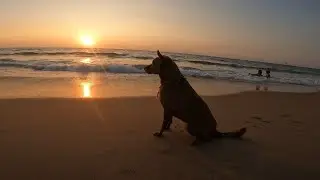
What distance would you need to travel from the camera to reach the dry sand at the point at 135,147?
3.96 m

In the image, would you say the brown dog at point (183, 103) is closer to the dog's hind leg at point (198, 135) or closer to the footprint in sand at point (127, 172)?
the dog's hind leg at point (198, 135)

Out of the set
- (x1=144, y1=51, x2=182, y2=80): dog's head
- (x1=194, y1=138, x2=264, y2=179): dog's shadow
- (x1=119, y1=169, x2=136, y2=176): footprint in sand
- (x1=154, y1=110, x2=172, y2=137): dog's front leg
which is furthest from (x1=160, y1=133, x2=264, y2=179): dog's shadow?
(x1=144, y1=51, x2=182, y2=80): dog's head

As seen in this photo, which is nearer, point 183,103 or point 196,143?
point 196,143

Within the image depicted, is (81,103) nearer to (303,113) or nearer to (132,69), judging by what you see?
(303,113)

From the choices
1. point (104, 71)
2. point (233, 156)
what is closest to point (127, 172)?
point (233, 156)

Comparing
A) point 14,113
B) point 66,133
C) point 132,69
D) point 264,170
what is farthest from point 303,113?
point 132,69

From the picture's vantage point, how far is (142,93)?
11312mm

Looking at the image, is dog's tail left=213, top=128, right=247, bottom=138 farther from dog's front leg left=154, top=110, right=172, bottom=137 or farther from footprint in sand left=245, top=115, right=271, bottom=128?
footprint in sand left=245, top=115, right=271, bottom=128

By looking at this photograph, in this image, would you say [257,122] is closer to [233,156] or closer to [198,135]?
[198,135]

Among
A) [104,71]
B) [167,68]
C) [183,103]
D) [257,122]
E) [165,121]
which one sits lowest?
[104,71]

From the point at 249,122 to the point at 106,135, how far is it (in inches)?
125

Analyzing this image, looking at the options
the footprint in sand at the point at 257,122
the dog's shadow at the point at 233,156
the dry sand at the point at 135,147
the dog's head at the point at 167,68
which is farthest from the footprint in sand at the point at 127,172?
the footprint in sand at the point at 257,122

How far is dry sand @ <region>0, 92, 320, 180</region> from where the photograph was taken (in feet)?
13.0

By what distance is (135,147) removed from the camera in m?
4.81
